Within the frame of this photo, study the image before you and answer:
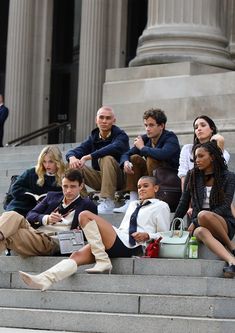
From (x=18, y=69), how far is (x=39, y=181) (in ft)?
56.9

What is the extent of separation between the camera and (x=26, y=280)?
11711mm

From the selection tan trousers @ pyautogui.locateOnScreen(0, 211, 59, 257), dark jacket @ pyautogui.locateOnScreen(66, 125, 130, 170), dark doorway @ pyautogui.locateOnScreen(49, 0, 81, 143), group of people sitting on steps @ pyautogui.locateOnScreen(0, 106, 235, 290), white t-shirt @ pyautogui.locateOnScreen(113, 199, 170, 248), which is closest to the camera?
group of people sitting on steps @ pyautogui.locateOnScreen(0, 106, 235, 290)

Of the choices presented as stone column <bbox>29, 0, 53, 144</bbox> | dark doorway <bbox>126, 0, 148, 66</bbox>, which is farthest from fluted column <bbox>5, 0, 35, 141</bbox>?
dark doorway <bbox>126, 0, 148, 66</bbox>

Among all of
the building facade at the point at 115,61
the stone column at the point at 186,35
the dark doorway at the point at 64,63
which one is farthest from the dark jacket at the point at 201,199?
the dark doorway at the point at 64,63

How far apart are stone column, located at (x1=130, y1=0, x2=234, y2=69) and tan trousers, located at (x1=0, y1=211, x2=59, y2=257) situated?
26.8 feet

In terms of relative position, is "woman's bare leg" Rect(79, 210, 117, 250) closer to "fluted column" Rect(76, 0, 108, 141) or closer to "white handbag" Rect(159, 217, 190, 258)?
"white handbag" Rect(159, 217, 190, 258)

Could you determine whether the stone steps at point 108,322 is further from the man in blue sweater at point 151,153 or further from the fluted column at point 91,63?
the fluted column at point 91,63

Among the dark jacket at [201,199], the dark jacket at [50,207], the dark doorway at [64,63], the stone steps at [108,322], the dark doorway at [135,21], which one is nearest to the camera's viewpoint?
the stone steps at [108,322]

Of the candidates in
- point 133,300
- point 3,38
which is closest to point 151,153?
point 133,300

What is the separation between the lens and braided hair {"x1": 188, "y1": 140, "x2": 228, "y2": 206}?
40.4 feet

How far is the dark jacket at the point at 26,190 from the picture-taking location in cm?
1430

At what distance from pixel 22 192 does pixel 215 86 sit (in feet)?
19.9

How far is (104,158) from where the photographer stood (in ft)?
48.7

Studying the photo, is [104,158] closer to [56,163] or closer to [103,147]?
[103,147]
